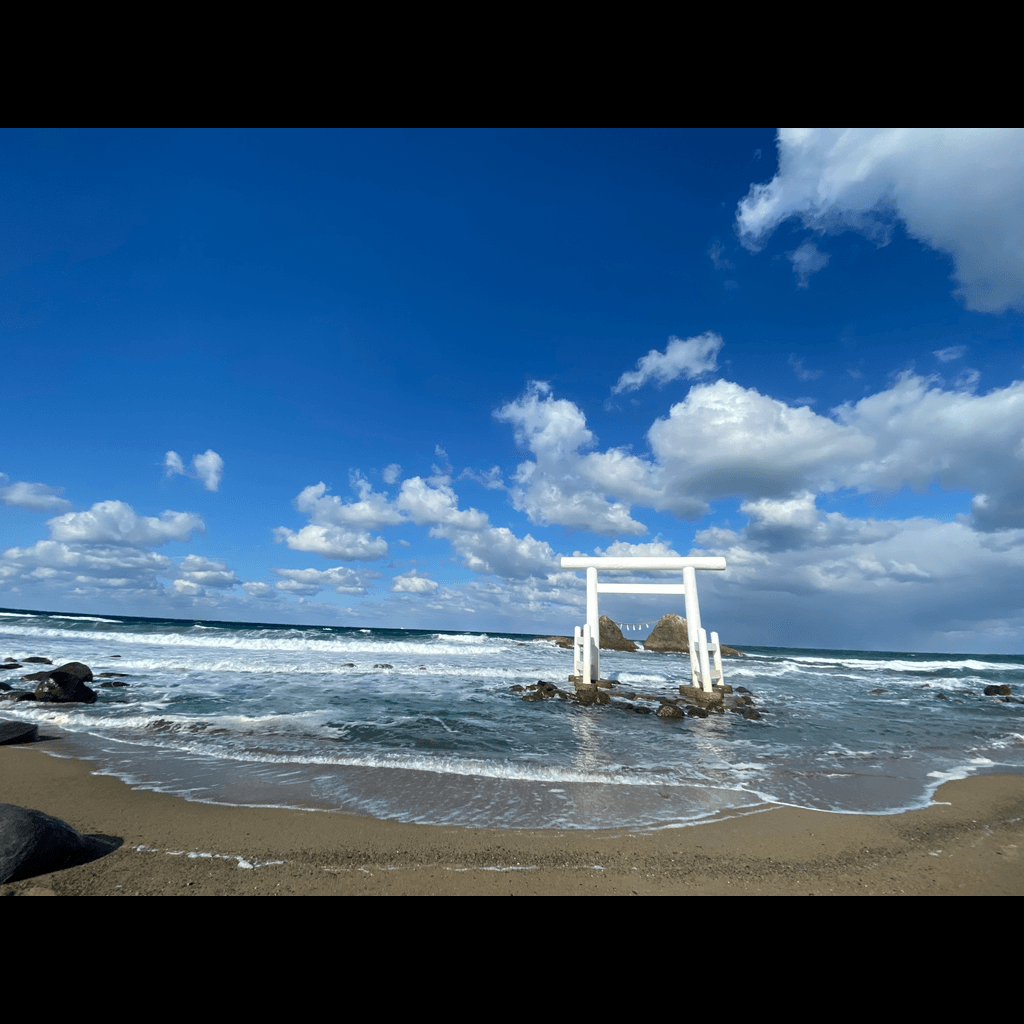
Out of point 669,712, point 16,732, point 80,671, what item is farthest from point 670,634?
point 16,732

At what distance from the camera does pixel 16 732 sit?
7.09 m

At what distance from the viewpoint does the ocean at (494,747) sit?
538 cm

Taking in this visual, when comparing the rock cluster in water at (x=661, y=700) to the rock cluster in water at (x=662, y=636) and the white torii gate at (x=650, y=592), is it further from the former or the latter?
the rock cluster in water at (x=662, y=636)

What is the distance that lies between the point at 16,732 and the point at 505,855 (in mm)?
8027

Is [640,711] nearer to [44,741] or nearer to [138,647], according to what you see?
[44,741]

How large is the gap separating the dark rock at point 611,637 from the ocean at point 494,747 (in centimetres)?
1641

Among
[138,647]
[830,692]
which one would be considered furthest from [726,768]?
[138,647]

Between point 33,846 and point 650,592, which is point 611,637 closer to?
point 650,592

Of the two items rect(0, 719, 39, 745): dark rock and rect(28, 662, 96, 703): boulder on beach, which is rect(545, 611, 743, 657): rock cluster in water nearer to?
rect(28, 662, 96, 703): boulder on beach

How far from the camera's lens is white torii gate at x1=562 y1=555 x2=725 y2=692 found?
13.1 m
